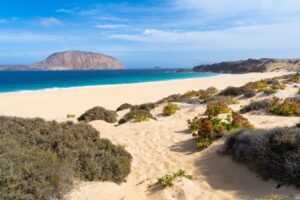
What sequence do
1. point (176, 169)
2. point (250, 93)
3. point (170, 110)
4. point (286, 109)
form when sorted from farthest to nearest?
point (250, 93), point (170, 110), point (286, 109), point (176, 169)

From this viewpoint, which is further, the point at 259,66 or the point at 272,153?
the point at 259,66

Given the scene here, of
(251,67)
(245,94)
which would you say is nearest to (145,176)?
(245,94)

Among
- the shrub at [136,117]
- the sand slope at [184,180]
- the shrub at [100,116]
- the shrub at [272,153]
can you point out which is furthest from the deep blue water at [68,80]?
the shrub at [272,153]

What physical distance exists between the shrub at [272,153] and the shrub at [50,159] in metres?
2.65

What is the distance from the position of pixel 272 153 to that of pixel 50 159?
4.36 m

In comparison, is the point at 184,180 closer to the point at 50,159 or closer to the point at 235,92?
the point at 50,159

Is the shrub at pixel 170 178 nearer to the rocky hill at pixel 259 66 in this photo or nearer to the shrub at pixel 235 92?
the shrub at pixel 235 92

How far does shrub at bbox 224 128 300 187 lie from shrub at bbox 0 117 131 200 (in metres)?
2.65

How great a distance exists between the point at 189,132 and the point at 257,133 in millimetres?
3393

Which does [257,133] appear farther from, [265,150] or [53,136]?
[53,136]

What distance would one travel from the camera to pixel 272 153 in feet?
22.2

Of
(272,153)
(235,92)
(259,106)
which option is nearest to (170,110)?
(259,106)

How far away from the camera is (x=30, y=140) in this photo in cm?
742

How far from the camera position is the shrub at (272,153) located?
6297 millimetres
